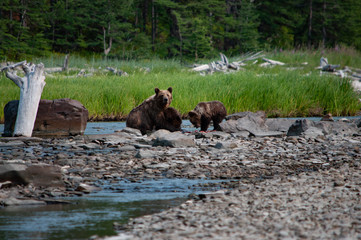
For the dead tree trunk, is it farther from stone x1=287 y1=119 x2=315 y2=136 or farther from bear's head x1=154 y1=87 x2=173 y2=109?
stone x1=287 y1=119 x2=315 y2=136

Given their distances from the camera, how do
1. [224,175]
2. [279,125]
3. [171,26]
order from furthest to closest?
1. [171,26]
2. [279,125]
3. [224,175]

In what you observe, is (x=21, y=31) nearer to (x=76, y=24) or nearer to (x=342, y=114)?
(x=76, y=24)

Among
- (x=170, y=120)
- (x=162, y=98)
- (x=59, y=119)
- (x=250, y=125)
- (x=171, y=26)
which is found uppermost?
(x=171, y=26)

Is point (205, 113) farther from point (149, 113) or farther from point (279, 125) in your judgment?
point (279, 125)

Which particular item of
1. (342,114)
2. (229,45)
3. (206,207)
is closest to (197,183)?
(206,207)

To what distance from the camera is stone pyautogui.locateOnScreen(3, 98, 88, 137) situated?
1097cm

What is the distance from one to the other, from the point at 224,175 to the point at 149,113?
458 cm

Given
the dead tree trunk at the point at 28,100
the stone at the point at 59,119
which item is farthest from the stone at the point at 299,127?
the dead tree trunk at the point at 28,100

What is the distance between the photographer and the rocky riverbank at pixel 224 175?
141 inches

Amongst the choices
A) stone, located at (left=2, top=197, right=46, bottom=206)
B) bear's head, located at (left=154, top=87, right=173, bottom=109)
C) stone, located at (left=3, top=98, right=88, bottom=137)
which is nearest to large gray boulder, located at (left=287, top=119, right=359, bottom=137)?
bear's head, located at (left=154, top=87, right=173, bottom=109)

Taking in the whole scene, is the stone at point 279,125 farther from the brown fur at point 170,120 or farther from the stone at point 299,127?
the brown fur at point 170,120

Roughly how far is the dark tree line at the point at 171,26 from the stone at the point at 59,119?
21387mm

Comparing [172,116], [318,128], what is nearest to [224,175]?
[172,116]

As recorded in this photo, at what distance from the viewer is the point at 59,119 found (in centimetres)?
1106
